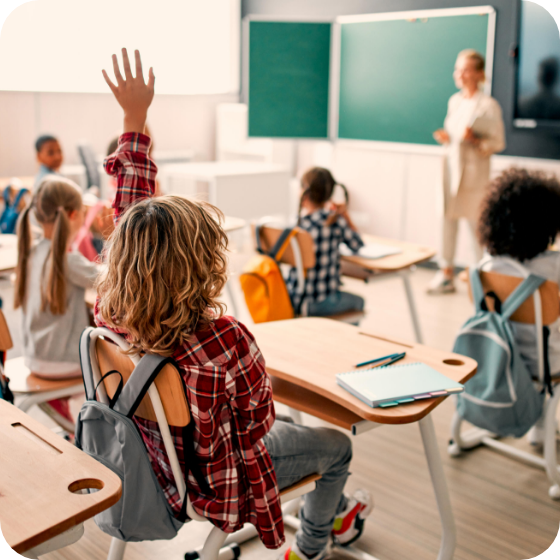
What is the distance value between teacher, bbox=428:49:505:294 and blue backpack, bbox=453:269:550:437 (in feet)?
8.21

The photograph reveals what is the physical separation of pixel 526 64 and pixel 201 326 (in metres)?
4.18

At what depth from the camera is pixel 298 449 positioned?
1.52 metres

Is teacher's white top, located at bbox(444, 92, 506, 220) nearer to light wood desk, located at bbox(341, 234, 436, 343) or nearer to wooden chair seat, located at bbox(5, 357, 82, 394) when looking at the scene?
light wood desk, located at bbox(341, 234, 436, 343)

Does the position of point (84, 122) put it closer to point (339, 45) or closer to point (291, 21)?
point (291, 21)

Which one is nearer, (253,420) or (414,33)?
(253,420)

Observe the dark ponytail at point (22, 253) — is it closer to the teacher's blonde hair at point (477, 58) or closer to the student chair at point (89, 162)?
the student chair at point (89, 162)

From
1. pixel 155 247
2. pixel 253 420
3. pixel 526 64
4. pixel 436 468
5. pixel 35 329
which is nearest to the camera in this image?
pixel 155 247

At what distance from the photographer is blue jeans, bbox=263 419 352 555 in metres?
1.50

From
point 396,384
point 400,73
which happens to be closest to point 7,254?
point 396,384

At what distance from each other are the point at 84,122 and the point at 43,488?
5920mm

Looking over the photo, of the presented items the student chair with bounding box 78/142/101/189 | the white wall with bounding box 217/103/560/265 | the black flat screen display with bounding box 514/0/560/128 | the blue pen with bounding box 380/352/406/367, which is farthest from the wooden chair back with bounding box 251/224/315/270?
the student chair with bounding box 78/142/101/189

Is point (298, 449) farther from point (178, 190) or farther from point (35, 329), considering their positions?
point (178, 190)

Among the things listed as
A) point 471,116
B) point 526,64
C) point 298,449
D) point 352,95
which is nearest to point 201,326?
point 298,449

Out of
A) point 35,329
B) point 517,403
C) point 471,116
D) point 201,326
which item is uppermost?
point 471,116
